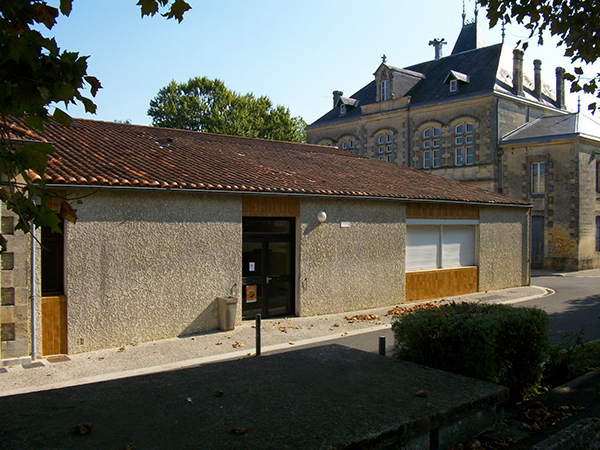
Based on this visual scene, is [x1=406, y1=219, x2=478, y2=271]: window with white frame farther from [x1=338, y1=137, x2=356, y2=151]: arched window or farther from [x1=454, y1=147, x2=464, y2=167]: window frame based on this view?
[x1=338, y1=137, x2=356, y2=151]: arched window

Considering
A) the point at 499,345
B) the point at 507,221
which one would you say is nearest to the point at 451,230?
the point at 507,221

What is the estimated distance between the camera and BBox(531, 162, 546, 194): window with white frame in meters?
A: 29.1

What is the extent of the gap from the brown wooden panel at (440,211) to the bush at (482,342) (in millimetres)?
10052

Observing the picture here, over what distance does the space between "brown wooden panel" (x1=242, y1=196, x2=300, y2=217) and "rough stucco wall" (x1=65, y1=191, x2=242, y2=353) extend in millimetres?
374

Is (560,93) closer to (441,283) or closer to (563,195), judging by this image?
(563,195)

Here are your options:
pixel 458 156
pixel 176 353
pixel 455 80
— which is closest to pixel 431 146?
pixel 458 156

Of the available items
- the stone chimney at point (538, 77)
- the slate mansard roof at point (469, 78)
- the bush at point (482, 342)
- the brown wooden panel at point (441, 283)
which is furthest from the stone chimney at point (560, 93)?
the bush at point (482, 342)

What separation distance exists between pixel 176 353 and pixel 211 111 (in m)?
36.7

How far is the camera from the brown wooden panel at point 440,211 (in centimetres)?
1623

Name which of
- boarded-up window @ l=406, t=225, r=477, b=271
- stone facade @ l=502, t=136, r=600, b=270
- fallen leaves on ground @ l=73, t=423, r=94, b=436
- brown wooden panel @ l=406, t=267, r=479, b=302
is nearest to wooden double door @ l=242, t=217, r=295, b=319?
brown wooden panel @ l=406, t=267, r=479, b=302

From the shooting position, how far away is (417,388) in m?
4.93

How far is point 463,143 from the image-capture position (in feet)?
105

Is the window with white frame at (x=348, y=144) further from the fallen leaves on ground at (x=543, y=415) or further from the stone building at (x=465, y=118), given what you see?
the fallen leaves on ground at (x=543, y=415)

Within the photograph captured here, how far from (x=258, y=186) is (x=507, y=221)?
11.9 metres
